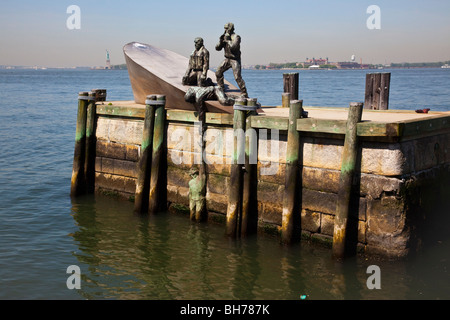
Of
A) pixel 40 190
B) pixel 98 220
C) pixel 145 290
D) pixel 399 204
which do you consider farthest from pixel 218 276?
pixel 40 190

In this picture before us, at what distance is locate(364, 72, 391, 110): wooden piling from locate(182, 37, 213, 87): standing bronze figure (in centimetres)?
475

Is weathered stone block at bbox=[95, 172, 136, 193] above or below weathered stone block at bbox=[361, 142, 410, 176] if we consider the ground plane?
below

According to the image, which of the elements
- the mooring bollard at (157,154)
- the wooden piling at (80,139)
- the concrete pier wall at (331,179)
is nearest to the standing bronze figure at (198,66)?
the mooring bollard at (157,154)

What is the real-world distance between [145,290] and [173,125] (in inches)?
178

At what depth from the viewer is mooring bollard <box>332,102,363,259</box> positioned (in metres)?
8.79

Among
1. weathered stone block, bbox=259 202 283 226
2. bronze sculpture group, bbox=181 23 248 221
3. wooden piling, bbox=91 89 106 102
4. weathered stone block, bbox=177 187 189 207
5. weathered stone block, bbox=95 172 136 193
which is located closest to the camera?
weathered stone block, bbox=259 202 283 226

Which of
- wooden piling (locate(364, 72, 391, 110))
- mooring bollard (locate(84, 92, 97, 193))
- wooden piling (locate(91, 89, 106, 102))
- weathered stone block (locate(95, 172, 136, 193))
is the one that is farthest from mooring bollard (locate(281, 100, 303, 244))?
wooden piling (locate(91, 89, 106, 102))

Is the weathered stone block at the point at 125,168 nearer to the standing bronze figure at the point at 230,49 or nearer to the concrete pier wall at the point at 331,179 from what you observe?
the concrete pier wall at the point at 331,179

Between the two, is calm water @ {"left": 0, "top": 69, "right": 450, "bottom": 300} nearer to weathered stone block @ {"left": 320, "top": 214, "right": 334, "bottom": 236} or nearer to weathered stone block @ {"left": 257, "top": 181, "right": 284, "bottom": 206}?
weathered stone block @ {"left": 320, "top": 214, "right": 334, "bottom": 236}

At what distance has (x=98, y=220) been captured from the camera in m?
12.3

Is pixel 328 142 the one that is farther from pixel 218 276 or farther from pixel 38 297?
pixel 38 297

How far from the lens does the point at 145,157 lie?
11.9 m

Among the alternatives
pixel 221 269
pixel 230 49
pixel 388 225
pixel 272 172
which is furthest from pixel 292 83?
pixel 221 269

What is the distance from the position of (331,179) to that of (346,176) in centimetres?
54
